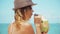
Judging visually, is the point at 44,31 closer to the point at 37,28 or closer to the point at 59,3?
the point at 37,28

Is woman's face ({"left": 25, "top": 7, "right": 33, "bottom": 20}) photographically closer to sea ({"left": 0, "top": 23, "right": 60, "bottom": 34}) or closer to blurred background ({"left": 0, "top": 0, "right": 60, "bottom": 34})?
blurred background ({"left": 0, "top": 0, "right": 60, "bottom": 34})

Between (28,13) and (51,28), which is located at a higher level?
(28,13)

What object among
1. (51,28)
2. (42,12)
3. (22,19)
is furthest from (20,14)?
(51,28)

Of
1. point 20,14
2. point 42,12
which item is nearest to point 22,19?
point 20,14

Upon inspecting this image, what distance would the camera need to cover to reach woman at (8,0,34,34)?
5.22 ft

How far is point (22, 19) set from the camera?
63.3 inches

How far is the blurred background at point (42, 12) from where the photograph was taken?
169 centimetres

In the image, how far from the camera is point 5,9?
68.2 inches

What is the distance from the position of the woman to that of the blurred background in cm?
8

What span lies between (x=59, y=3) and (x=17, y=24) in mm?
461

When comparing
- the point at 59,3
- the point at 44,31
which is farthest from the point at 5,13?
the point at 59,3

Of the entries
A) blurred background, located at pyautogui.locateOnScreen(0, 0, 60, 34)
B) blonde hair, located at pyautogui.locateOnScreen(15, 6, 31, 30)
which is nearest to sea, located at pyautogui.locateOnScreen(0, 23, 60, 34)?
blurred background, located at pyautogui.locateOnScreen(0, 0, 60, 34)

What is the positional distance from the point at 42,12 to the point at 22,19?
0.22 metres

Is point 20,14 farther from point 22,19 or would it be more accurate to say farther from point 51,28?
point 51,28
